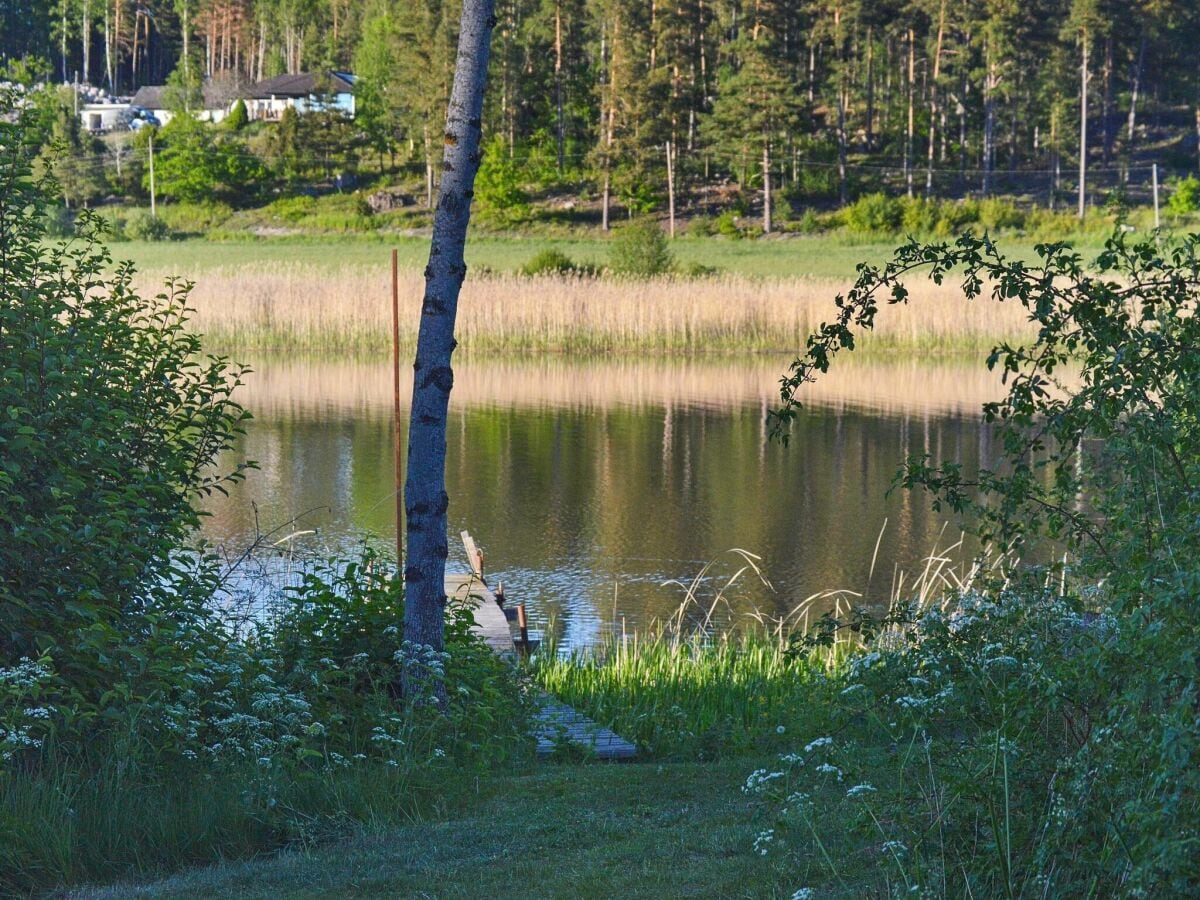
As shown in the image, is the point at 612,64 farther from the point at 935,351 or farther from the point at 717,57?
the point at 935,351

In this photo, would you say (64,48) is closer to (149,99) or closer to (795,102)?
(149,99)

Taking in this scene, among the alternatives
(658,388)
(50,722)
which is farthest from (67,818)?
(658,388)

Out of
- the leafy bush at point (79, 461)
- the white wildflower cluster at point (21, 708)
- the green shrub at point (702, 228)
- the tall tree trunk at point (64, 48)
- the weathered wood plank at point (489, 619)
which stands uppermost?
the tall tree trunk at point (64, 48)

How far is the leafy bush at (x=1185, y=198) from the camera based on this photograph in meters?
61.3

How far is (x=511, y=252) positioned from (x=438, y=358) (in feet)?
161

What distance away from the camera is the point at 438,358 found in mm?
7195

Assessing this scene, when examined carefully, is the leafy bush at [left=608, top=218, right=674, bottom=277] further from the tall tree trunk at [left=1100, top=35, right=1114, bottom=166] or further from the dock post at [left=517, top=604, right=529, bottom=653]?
the tall tree trunk at [left=1100, top=35, right=1114, bottom=166]

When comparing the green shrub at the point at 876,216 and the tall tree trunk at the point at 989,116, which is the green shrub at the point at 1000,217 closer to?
the green shrub at the point at 876,216

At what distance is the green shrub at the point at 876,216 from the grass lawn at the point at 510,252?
143 centimetres

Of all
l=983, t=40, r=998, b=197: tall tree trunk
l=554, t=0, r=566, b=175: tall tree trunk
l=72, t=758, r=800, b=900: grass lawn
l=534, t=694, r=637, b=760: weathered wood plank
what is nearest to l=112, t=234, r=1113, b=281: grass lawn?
l=983, t=40, r=998, b=197: tall tree trunk

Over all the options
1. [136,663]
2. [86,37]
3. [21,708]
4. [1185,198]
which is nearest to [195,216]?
[1185,198]

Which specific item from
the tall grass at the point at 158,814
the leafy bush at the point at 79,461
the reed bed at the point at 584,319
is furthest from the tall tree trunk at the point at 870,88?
the tall grass at the point at 158,814

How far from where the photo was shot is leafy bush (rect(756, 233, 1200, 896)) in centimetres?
362

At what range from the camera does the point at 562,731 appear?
7.72 m
